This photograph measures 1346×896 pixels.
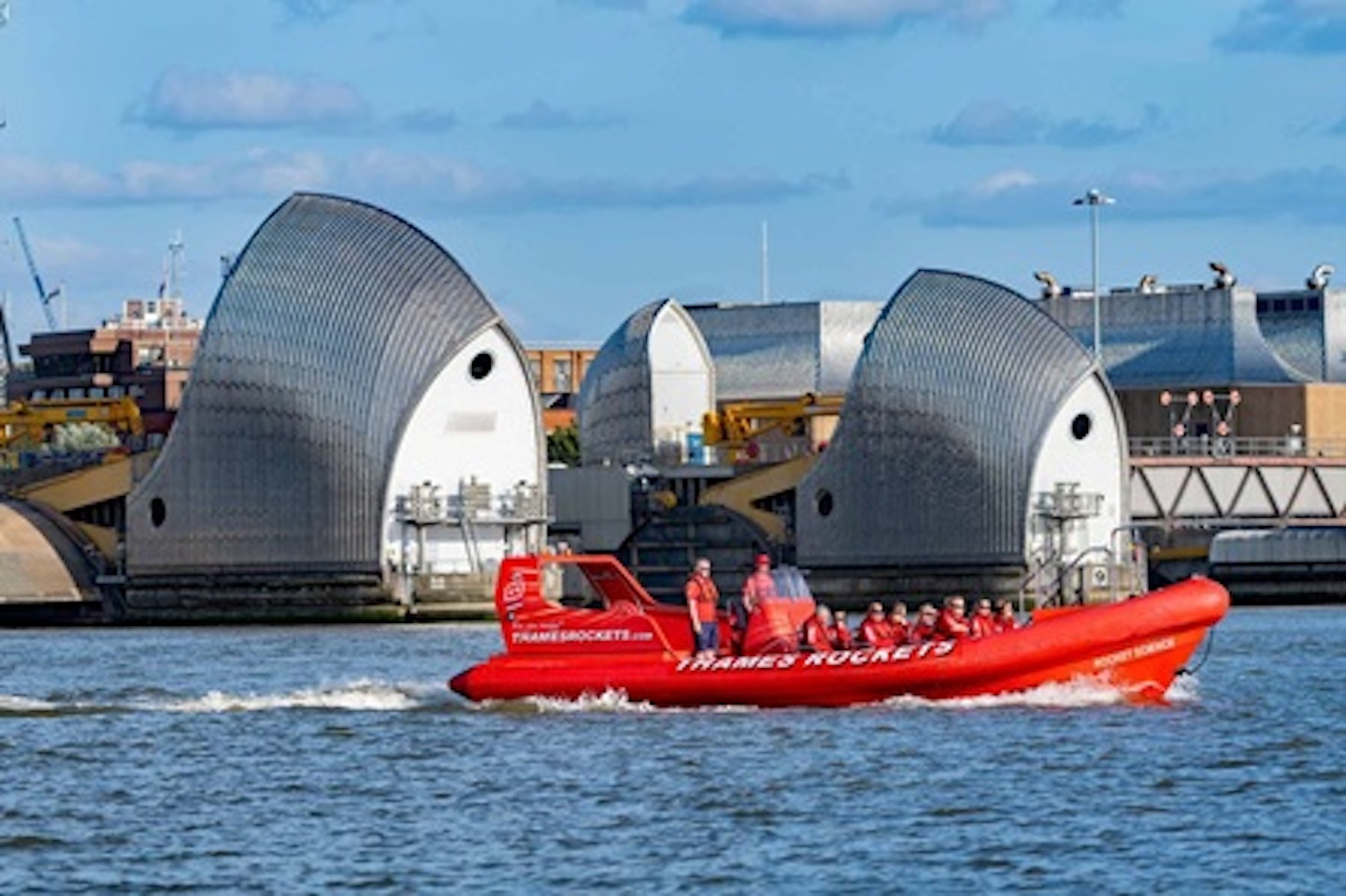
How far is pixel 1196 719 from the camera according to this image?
212ft

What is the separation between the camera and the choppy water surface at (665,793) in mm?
46719

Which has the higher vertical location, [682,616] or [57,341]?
[57,341]

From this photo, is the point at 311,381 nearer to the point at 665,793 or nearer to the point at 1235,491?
the point at 1235,491

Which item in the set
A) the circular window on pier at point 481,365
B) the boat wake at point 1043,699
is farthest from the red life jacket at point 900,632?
the circular window on pier at point 481,365

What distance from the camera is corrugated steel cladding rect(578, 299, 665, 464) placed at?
15300cm

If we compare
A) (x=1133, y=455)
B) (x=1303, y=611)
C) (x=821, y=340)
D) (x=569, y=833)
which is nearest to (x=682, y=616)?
(x=569, y=833)

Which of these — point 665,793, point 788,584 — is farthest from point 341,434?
point 665,793

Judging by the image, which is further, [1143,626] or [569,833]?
[1143,626]

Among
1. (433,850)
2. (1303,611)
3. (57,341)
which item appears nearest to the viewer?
(433,850)

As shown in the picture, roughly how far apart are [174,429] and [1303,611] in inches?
1327

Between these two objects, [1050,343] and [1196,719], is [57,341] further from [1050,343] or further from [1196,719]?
[1196,719]

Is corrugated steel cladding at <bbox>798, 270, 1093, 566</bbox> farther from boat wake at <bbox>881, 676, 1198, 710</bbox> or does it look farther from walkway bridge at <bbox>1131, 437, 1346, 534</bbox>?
boat wake at <bbox>881, 676, 1198, 710</bbox>

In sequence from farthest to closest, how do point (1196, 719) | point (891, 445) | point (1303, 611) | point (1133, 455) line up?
point (1133, 455) → point (891, 445) → point (1303, 611) → point (1196, 719)

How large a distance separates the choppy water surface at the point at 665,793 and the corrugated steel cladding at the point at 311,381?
154 feet
